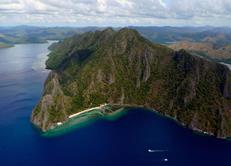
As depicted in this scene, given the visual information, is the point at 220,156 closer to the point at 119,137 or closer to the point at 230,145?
the point at 230,145

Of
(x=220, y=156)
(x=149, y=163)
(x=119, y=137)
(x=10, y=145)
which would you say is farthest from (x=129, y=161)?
(x=10, y=145)

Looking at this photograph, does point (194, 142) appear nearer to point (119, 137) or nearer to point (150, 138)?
point (150, 138)

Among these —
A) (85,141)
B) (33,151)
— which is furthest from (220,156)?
(33,151)

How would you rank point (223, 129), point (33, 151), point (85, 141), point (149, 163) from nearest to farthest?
point (149, 163) → point (33, 151) → point (85, 141) → point (223, 129)

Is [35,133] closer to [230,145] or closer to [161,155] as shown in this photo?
[161,155]

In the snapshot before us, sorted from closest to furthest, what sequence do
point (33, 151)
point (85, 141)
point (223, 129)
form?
point (33, 151) → point (85, 141) → point (223, 129)

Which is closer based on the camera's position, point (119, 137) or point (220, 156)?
point (220, 156)

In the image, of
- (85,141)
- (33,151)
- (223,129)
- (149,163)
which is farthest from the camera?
(223,129)

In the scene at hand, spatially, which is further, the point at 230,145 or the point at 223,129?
the point at 223,129
